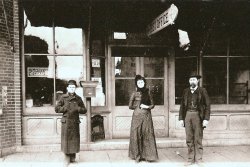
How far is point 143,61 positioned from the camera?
10.6 metres

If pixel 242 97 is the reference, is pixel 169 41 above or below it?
above

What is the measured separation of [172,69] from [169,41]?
0.75m

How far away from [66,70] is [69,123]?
2353mm

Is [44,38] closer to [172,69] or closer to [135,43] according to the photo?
[135,43]

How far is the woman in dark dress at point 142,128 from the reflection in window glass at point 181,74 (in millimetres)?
2408

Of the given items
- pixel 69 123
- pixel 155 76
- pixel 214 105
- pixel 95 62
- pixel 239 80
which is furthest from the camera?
pixel 155 76

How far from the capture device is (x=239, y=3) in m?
9.55

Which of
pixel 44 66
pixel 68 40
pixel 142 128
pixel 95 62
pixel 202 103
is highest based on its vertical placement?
pixel 68 40

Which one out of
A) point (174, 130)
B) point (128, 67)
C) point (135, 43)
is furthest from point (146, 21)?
point (174, 130)

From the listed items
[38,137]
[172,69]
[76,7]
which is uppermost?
[76,7]

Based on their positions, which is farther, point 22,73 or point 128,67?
point 128,67

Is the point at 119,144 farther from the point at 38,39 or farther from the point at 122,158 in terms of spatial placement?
the point at 38,39

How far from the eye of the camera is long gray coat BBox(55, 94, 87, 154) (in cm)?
789

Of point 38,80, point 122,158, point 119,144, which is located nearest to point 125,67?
point 119,144
